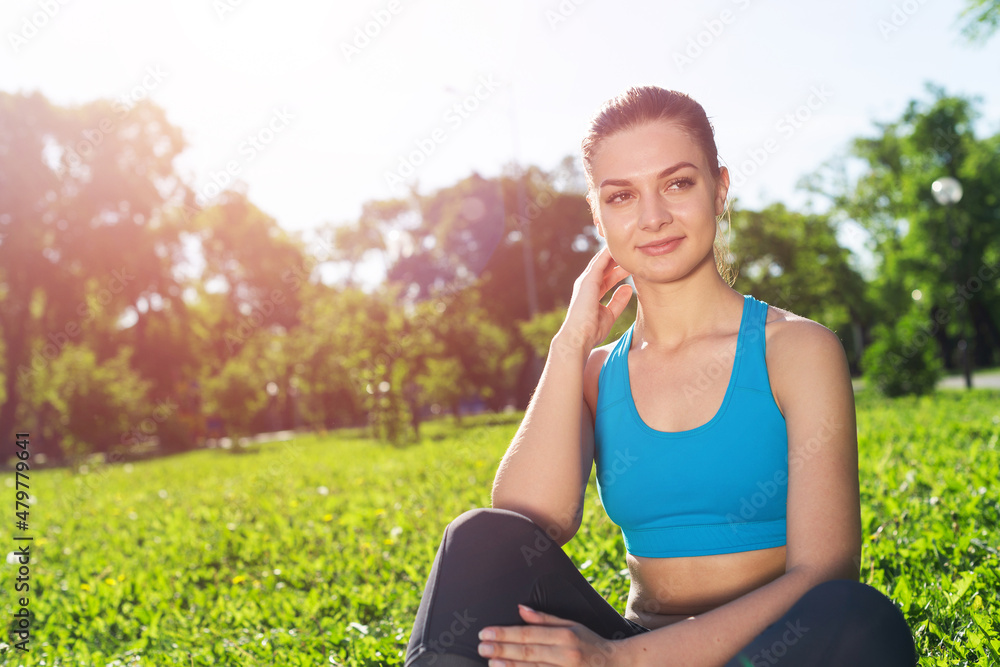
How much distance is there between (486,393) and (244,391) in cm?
890

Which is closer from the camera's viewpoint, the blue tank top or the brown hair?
the blue tank top

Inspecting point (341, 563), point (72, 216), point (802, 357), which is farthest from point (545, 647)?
point (72, 216)

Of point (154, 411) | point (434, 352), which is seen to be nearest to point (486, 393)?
point (434, 352)

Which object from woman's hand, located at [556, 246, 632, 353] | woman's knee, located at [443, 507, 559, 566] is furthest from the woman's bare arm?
woman's knee, located at [443, 507, 559, 566]

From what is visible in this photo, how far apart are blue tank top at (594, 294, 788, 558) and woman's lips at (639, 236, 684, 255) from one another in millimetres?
289

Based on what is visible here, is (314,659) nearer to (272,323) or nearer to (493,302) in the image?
(493,302)

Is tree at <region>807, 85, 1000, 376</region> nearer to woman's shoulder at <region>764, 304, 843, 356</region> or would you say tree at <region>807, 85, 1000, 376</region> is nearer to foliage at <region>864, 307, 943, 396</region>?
foliage at <region>864, 307, 943, 396</region>

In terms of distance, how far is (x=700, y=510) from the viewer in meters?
1.90

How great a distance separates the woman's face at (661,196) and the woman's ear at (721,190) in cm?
6

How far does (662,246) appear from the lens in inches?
82.0

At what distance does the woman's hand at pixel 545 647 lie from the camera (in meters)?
1.59

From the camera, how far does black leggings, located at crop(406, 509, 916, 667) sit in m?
1.40

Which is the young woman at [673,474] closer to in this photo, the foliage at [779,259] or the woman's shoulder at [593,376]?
the woman's shoulder at [593,376]

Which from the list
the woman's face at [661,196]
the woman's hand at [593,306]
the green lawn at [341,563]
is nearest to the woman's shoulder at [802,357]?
the woman's face at [661,196]
